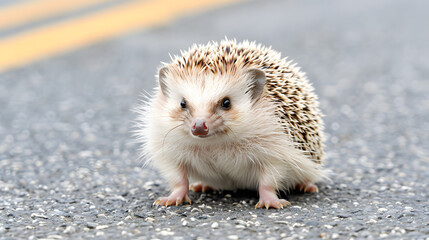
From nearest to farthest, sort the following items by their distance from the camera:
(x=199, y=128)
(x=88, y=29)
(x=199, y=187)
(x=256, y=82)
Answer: (x=199, y=128), (x=256, y=82), (x=199, y=187), (x=88, y=29)

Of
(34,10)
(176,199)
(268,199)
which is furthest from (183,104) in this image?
(34,10)

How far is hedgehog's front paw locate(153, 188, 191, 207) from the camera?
5152mm

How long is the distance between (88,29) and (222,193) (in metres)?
8.63

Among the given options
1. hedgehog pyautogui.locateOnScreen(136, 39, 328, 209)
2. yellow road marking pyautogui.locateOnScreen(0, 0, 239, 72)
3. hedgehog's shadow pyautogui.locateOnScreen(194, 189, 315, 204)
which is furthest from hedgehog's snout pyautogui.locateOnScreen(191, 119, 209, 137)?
yellow road marking pyautogui.locateOnScreen(0, 0, 239, 72)

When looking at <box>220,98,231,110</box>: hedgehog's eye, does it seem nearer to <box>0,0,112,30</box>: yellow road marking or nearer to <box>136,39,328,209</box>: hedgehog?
<box>136,39,328,209</box>: hedgehog

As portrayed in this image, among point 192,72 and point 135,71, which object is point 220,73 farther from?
point 135,71

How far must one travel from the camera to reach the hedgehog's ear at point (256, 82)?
16.2 feet

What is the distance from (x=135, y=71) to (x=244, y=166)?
6.27 meters

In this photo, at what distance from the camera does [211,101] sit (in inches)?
186

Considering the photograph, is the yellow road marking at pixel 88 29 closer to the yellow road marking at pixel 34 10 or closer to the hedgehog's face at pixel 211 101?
the yellow road marking at pixel 34 10

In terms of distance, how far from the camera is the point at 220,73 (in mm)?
4844

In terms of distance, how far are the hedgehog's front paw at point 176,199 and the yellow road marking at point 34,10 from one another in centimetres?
928

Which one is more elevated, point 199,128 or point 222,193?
point 199,128

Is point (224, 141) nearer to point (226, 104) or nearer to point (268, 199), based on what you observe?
point (226, 104)
